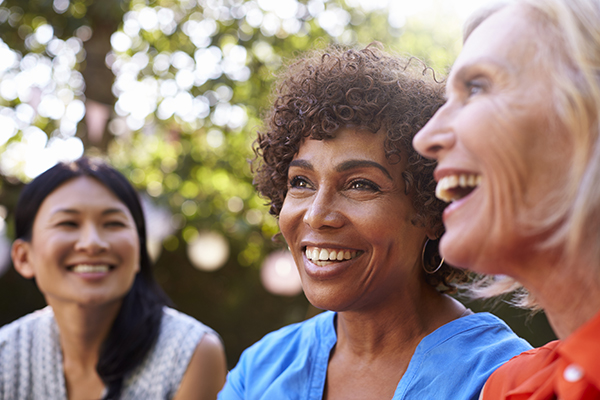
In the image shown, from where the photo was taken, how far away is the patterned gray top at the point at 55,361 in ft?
9.18

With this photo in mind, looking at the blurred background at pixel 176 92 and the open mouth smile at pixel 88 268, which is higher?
the blurred background at pixel 176 92

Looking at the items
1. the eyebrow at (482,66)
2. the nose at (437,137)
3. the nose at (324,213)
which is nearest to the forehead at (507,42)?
the eyebrow at (482,66)

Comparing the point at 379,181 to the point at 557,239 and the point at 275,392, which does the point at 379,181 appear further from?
the point at 275,392

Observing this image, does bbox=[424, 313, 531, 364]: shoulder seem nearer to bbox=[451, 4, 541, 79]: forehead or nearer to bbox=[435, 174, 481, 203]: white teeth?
bbox=[435, 174, 481, 203]: white teeth

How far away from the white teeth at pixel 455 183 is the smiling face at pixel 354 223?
415 mm

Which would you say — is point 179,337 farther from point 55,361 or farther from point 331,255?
point 331,255

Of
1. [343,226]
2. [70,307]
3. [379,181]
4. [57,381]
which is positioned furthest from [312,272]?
[57,381]

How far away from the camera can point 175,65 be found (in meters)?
5.62

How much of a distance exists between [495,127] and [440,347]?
90cm

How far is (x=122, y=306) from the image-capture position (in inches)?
119

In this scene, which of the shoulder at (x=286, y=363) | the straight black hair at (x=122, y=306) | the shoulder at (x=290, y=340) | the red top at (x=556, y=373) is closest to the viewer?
the red top at (x=556, y=373)

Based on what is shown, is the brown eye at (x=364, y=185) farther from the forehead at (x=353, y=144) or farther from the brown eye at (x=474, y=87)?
the brown eye at (x=474, y=87)

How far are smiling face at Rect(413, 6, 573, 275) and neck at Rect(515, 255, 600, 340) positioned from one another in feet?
0.16

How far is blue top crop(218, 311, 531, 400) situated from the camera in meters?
1.62
